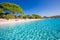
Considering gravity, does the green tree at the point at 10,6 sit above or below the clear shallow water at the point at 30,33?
above

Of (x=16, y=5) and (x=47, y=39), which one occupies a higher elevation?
(x=16, y=5)

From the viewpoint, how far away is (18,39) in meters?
10.0

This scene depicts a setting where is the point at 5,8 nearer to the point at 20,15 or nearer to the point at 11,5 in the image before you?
the point at 11,5

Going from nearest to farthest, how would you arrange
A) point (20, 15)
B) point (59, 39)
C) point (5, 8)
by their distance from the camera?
1. point (59, 39)
2. point (5, 8)
3. point (20, 15)

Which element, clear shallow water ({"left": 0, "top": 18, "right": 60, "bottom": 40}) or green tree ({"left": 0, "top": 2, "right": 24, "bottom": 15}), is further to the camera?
green tree ({"left": 0, "top": 2, "right": 24, "bottom": 15})

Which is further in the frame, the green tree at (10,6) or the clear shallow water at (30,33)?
the green tree at (10,6)

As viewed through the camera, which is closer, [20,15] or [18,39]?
[18,39]

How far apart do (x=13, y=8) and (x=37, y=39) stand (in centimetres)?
5381

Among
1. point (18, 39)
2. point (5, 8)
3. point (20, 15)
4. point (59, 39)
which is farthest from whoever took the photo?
point (20, 15)

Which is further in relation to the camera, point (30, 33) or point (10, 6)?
point (10, 6)

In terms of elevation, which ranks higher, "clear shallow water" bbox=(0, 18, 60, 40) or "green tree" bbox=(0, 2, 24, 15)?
"green tree" bbox=(0, 2, 24, 15)

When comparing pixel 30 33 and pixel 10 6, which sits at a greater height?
pixel 10 6

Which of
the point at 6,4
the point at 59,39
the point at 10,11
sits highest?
the point at 6,4

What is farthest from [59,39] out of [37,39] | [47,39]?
[37,39]
